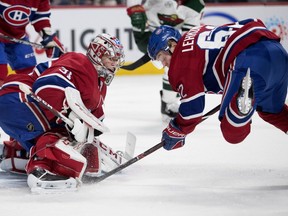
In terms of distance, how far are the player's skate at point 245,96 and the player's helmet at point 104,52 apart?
72 cm

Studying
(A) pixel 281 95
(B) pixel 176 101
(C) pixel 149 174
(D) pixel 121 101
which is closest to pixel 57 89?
(C) pixel 149 174

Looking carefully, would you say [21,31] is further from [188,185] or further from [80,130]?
[188,185]

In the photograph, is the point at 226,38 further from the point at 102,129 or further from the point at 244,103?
the point at 102,129

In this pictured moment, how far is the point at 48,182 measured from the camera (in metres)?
3.54

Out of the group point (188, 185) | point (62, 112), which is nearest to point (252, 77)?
point (188, 185)

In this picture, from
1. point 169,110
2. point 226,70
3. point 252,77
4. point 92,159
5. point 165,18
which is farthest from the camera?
point 165,18

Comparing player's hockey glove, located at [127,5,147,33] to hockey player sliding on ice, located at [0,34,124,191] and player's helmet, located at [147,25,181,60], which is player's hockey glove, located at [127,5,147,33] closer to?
hockey player sliding on ice, located at [0,34,124,191]

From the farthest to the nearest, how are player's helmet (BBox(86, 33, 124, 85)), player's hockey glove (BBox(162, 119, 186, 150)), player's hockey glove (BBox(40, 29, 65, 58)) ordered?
player's hockey glove (BBox(40, 29, 65, 58)) < player's helmet (BBox(86, 33, 124, 85)) < player's hockey glove (BBox(162, 119, 186, 150))

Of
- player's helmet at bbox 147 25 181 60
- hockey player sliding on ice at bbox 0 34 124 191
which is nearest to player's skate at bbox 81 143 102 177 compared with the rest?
hockey player sliding on ice at bbox 0 34 124 191

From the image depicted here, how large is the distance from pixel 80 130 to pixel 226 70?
28.4 inches

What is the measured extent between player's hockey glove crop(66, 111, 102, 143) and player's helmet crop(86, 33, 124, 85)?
0.33 metres

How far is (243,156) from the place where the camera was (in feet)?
14.6

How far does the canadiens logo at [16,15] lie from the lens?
536 cm

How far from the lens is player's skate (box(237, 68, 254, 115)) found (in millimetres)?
3383
